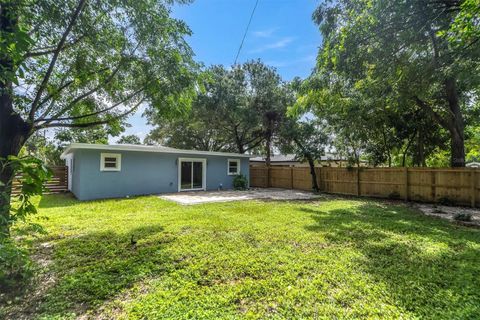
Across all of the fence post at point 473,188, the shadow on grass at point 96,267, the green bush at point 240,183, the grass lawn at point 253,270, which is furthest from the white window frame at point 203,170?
the fence post at point 473,188

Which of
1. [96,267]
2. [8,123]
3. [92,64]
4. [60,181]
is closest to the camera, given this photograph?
[96,267]

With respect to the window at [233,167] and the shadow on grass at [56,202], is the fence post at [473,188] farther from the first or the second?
the shadow on grass at [56,202]

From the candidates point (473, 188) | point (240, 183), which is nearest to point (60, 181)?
point (240, 183)

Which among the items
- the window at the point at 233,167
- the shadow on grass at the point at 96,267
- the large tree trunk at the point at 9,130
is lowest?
the shadow on grass at the point at 96,267

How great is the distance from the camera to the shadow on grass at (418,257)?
2.64m

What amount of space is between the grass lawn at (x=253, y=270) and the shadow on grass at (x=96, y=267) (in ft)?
0.06

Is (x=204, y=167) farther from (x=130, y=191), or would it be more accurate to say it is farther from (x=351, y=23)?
(x=351, y=23)

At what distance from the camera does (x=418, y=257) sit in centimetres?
388

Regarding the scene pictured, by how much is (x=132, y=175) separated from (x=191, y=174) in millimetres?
3129

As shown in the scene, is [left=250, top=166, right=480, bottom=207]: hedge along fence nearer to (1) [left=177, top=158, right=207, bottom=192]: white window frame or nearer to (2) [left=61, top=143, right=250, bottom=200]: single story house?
(2) [left=61, top=143, right=250, bottom=200]: single story house

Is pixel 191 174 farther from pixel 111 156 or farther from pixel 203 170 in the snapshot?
pixel 111 156

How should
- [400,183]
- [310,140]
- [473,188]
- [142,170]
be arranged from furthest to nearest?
[310,140], [142,170], [400,183], [473,188]

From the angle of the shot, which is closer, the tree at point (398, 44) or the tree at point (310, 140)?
the tree at point (398, 44)

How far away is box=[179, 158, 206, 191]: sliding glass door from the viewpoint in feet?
42.1
